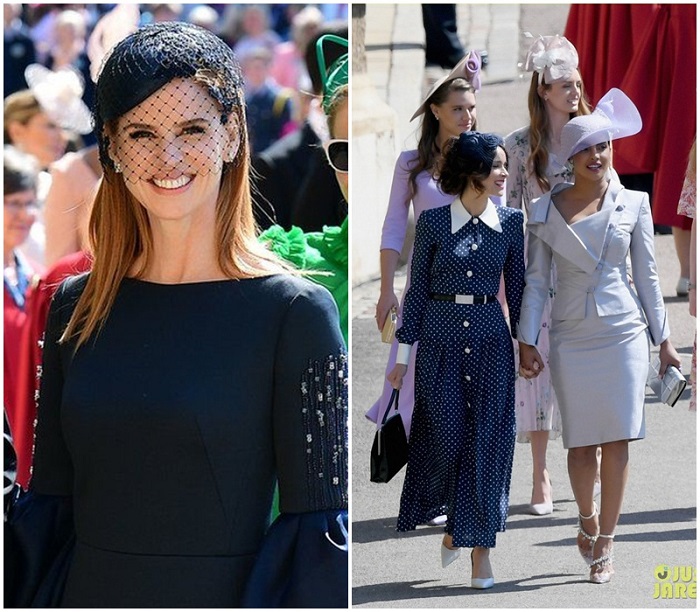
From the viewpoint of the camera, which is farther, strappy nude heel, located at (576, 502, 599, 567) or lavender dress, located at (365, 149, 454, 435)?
lavender dress, located at (365, 149, 454, 435)

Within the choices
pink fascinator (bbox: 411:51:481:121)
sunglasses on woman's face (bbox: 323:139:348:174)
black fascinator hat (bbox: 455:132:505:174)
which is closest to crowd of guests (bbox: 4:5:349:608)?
sunglasses on woman's face (bbox: 323:139:348:174)

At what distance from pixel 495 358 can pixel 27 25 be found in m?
5.02

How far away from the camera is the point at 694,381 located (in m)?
5.83

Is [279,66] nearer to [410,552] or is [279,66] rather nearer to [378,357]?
[378,357]

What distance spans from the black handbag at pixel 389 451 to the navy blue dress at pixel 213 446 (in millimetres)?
2053

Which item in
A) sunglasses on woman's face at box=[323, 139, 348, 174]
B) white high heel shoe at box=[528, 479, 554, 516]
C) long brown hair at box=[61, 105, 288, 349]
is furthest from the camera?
white high heel shoe at box=[528, 479, 554, 516]

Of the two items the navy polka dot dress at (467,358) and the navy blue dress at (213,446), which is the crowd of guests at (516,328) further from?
the navy blue dress at (213,446)

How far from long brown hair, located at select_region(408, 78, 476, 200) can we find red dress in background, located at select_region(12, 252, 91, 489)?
4.48 feet

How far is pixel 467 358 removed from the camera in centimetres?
511

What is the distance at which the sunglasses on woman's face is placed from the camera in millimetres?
4641

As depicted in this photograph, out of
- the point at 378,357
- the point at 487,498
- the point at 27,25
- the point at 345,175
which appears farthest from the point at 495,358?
the point at 27,25

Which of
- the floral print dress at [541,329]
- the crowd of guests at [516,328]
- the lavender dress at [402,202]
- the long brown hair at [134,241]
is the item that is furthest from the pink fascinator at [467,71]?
the long brown hair at [134,241]

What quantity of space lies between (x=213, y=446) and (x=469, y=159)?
2226 millimetres

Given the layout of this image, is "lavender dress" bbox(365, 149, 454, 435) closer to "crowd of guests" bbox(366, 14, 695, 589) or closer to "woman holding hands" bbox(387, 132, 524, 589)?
"crowd of guests" bbox(366, 14, 695, 589)
